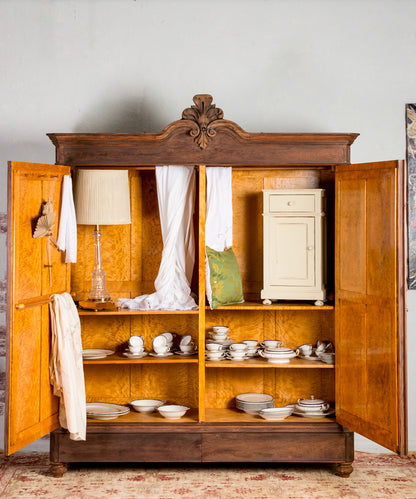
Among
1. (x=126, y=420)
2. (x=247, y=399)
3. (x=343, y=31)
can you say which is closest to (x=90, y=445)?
(x=126, y=420)

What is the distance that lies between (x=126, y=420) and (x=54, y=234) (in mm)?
1374

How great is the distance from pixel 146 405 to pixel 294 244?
1594 mm

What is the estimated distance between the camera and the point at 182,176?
14.2 feet

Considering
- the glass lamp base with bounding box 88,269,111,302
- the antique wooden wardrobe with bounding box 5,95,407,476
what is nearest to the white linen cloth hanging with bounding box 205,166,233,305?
the antique wooden wardrobe with bounding box 5,95,407,476

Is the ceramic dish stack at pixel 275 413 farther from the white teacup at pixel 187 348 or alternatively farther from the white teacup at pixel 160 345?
the white teacup at pixel 160 345

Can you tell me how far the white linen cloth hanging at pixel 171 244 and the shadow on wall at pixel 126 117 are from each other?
692mm

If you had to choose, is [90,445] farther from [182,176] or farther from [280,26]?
[280,26]

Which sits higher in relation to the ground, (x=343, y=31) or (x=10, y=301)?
(x=343, y=31)

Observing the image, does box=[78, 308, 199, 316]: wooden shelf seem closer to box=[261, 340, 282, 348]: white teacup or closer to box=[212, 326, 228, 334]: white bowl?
box=[212, 326, 228, 334]: white bowl

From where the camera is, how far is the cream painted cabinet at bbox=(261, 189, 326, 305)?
4.32 metres

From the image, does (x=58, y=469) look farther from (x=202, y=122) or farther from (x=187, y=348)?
(x=202, y=122)

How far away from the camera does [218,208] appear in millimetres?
4336

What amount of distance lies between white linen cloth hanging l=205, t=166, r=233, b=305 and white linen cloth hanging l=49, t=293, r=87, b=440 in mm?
1103

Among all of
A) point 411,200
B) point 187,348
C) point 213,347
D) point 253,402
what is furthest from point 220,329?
point 411,200
